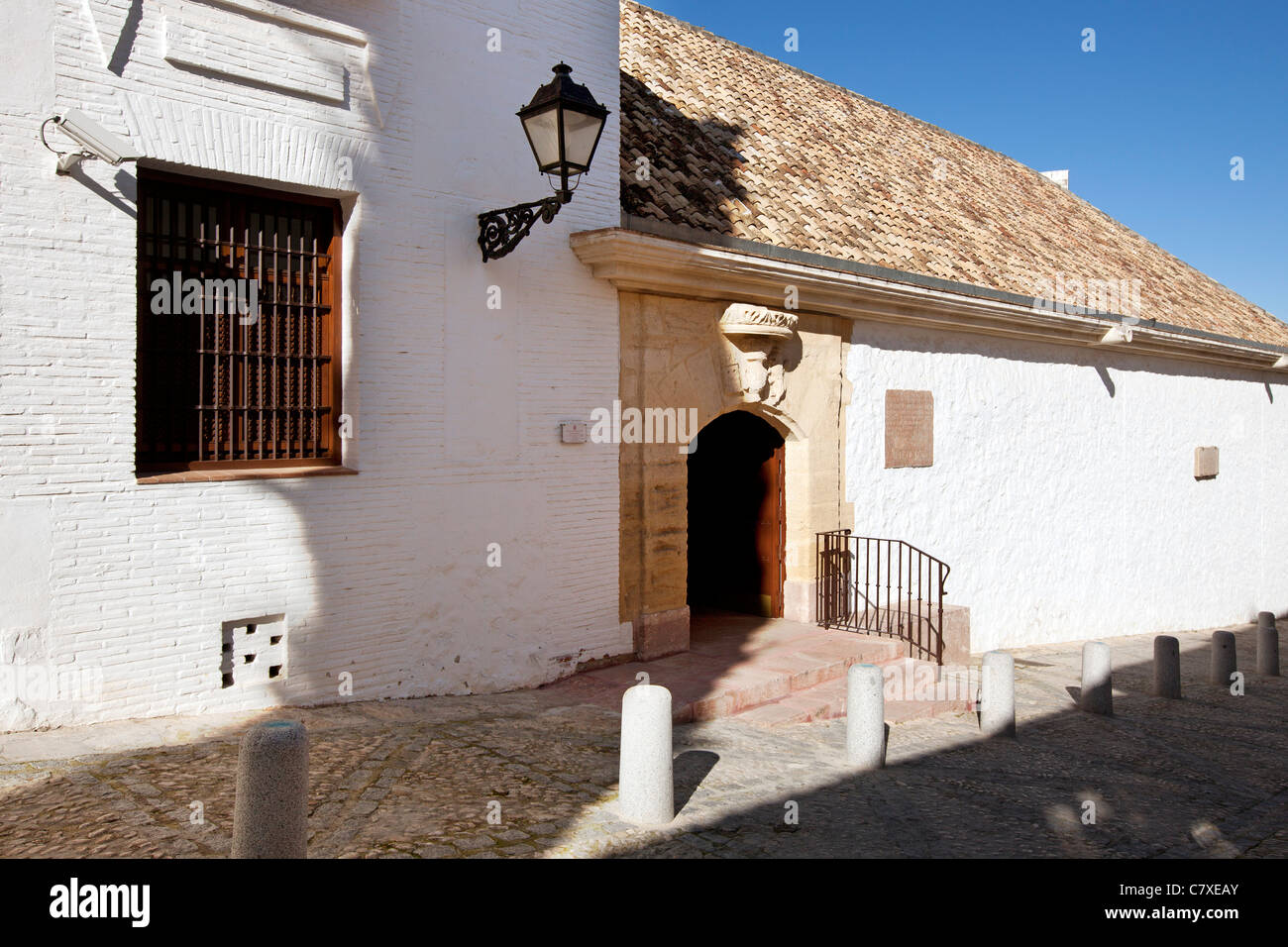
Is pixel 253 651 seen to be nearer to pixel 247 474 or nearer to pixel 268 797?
pixel 247 474

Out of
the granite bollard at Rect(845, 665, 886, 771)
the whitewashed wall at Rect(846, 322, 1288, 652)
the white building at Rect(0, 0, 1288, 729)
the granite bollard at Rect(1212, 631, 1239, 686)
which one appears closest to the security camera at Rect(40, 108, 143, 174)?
the white building at Rect(0, 0, 1288, 729)

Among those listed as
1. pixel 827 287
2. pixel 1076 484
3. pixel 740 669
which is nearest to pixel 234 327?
pixel 740 669

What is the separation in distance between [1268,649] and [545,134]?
9.32 meters

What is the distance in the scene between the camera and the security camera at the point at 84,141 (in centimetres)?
491

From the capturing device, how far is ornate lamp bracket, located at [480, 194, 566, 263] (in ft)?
20.4

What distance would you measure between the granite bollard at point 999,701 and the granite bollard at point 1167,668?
2.64 metres

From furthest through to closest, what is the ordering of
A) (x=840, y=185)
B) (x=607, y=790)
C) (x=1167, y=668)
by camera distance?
(x=840, y=185) < (x=1167, y=668) < (x=607, y=790)

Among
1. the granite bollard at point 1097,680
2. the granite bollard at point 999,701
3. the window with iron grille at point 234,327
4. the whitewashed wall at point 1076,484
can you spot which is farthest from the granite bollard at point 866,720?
the whitewashed wall at point 1076,484

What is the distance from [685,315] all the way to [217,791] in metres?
5.10

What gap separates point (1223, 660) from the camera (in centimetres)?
934

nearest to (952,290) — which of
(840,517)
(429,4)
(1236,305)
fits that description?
(840,517)

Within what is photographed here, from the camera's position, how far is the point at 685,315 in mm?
7984

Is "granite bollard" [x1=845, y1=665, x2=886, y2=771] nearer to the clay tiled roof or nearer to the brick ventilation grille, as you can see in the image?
the brick ventilation grille
